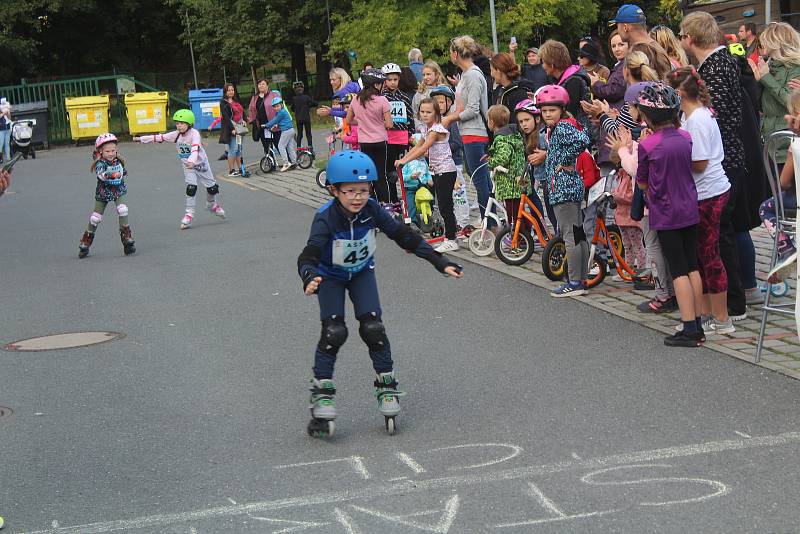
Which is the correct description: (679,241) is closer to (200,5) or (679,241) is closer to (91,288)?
(91,288)

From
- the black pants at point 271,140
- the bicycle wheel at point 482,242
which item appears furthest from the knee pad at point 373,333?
the black pants at point 271,140

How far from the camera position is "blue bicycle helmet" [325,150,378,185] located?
6.42 meters

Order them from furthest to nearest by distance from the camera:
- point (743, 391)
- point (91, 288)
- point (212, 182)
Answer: point (212, 182), point (91, 288), point (743, 391)

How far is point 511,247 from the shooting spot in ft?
37.8

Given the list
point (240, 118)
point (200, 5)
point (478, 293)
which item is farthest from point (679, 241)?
point (200, 5)

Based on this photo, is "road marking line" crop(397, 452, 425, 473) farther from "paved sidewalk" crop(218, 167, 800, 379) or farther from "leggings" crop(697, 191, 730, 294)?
"leggings" crop(697, 191, 730, 294)

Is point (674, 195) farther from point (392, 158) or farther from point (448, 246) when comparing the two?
point (392, 158)

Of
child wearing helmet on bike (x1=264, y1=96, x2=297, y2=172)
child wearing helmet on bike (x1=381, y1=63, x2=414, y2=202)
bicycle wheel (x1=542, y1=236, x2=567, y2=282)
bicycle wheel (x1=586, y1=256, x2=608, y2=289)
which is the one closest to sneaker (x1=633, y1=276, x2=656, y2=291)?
bicycle wheel (x1=586, y1=256, x2=608, y2=289)

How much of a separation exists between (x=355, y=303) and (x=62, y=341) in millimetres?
3861

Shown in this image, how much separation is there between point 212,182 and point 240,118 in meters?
7.46

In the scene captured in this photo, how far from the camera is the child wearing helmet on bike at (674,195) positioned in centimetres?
778

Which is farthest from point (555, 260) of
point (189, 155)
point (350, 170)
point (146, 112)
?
point (146, 112)

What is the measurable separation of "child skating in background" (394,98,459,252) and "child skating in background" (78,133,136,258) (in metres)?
3.80

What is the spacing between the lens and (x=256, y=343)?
895 centimetres
